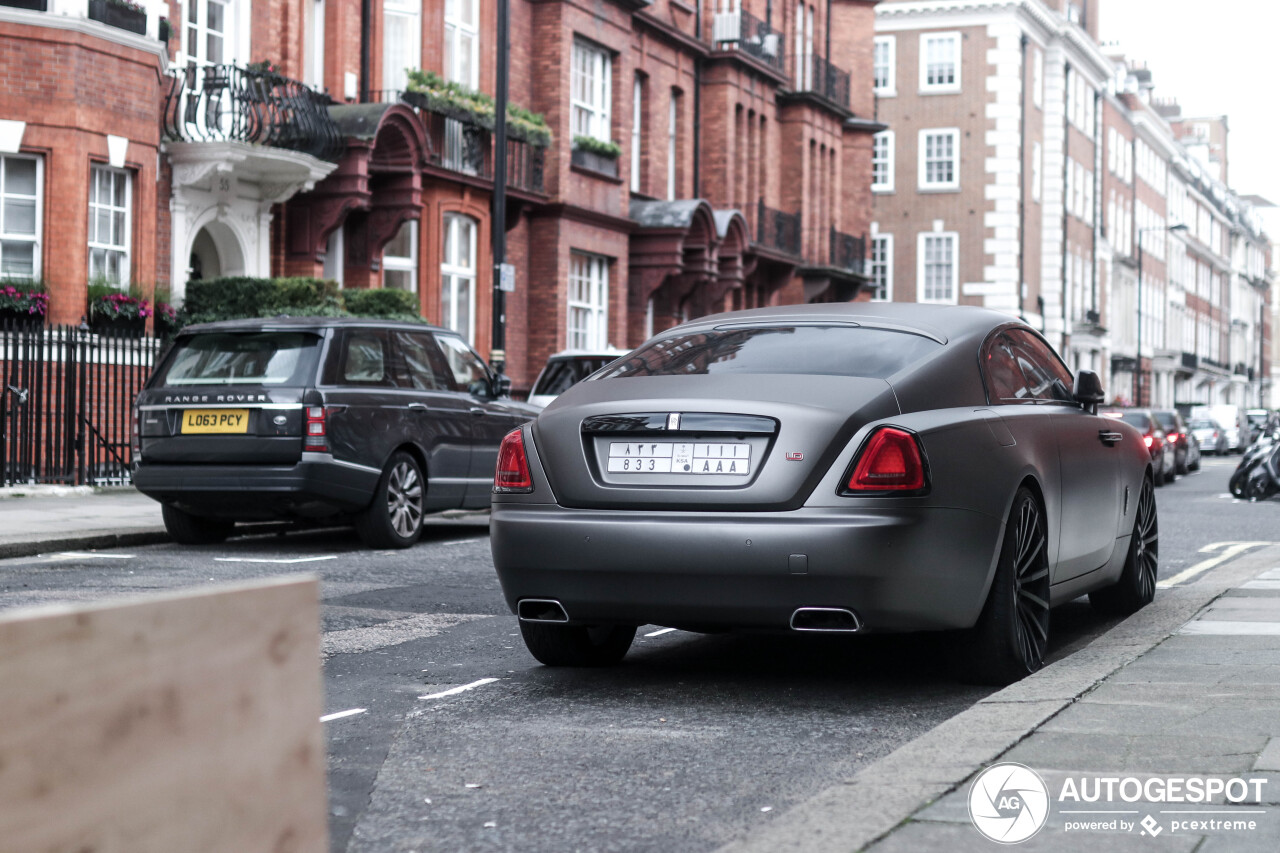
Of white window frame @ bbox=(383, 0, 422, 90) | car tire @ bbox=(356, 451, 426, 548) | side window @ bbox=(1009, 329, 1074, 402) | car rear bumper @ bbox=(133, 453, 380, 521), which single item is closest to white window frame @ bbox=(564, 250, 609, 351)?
white window frame @ bbox=(383, 0, 422, 90)

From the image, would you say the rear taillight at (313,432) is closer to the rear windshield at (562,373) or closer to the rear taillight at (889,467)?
the rear windshield at (562,373)

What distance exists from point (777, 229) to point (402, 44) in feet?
48.9

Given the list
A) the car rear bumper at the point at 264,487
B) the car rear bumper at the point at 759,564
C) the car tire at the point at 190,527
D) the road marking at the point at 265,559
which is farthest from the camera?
the car tire at the point at 190,527

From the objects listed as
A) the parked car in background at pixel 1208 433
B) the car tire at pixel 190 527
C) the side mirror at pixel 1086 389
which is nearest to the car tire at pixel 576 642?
the side mirror at pixel 1086 389

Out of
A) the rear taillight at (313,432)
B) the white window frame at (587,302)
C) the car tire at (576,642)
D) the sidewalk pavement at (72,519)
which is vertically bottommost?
the sidewalk pavement at (72,519)

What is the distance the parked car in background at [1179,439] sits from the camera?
3368 centimetres

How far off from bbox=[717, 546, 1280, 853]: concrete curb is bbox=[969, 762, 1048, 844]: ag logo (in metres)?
0.07

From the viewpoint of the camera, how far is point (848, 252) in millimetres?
42719

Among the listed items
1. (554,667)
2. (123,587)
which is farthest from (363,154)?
(554,667)

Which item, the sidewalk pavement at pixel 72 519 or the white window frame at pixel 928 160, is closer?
the sidewalk pavement at pixel 72 519

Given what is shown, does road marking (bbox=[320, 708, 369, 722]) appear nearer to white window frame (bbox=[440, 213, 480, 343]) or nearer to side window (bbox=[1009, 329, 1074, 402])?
side window (bbox=[1009, 329, 1074, 402])

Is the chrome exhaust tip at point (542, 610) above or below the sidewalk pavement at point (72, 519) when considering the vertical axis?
above

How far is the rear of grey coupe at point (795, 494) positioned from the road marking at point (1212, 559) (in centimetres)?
370

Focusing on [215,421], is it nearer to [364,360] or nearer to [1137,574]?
[364,360]
